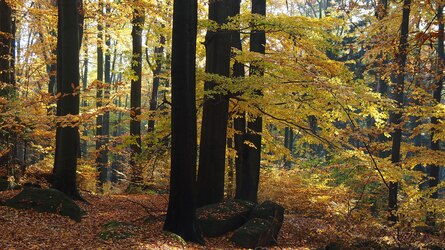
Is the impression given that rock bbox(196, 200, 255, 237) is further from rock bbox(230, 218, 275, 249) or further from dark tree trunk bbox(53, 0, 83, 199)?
dark tree trunk bbox(53, 0, 83, 199)

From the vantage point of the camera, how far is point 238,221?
10.0m

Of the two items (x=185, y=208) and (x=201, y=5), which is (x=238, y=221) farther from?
(x=201, y=5)

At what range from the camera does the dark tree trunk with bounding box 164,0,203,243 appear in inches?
308

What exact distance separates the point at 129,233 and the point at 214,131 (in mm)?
3845

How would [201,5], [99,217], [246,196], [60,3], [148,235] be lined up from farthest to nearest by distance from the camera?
[201,5], [246,196], [60,3], [99,217], [148,235]

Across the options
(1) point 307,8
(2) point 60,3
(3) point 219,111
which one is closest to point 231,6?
(3) point 219,111

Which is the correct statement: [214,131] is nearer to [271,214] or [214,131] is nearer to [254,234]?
[271,214]

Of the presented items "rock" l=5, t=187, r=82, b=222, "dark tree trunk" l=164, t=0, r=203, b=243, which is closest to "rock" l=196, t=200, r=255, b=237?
"dark tree trunk" l=164, t=0, r=203, b=243

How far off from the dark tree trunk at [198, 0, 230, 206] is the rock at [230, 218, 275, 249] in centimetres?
A: 155

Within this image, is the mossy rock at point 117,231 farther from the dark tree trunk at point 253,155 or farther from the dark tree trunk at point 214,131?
the dark tree trunk at point 253,155

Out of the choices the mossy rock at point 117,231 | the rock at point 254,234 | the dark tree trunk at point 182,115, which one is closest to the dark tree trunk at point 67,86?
the mossy rock at point 117,231

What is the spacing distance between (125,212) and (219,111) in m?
3.86

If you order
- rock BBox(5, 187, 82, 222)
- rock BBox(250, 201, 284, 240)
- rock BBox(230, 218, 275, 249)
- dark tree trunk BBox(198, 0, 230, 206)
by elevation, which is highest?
dark tree trunk BBox(198, 0, 230, 206)

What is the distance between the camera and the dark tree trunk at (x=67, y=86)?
1034 cm
